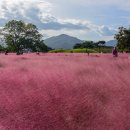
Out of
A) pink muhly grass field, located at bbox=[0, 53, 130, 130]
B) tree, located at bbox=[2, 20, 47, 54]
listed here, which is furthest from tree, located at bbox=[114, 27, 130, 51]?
pink muhly grass field, located at bbox=[0, 53, 130, 130]

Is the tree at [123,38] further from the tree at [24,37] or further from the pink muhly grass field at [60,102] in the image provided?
the pink muhly grass field at [60,102]

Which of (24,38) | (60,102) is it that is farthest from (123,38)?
(60,102)

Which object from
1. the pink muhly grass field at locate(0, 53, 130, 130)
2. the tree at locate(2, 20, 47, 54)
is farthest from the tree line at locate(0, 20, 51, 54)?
the pink muhly grass field at locate(0, 53, 130, 130)

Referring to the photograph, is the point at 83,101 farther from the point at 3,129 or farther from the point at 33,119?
the point at 3,129

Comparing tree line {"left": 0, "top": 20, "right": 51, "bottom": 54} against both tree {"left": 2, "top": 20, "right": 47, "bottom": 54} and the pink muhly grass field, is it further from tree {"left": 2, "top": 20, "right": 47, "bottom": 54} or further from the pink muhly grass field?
the pink muhly grass field

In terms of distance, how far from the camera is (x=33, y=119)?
4672 millimetres

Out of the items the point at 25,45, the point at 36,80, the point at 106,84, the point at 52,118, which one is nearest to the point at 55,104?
the point at 52,118

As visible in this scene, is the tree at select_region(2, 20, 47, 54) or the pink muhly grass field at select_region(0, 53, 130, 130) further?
the tree at select_region(2, 20, 47, 54)

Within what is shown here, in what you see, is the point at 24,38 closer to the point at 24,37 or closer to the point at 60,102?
the point at 24,37

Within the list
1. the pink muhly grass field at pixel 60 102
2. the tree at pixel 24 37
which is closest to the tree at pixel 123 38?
the tree at pixel 24 37

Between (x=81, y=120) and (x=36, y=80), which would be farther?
(x=36, y=80)

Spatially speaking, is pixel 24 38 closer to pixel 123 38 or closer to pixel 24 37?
pixel 24 37

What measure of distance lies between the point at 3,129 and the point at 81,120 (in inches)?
39.9

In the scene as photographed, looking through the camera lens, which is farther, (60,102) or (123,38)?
(123,38)
